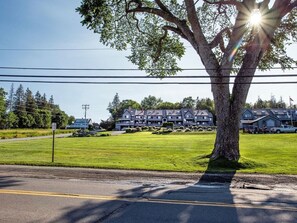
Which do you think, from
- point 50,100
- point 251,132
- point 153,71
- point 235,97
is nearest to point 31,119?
point 50,100

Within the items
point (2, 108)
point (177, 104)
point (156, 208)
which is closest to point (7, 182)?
point (156, 208)

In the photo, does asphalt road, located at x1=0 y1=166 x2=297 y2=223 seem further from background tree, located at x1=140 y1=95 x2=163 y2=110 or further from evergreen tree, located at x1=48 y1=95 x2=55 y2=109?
background tree, located at x1=140 y1=95 x2=163 y2=110

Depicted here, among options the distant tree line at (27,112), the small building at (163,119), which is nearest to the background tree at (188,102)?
the small building at (163,119)

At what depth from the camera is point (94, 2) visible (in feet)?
58.1

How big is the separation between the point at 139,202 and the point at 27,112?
418 ft

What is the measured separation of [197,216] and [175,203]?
44.2 inches

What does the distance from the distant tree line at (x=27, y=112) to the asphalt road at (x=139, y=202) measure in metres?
95.0

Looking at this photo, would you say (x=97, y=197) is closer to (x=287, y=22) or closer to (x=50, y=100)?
(x=287, y=22)

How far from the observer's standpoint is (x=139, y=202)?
23.2ft

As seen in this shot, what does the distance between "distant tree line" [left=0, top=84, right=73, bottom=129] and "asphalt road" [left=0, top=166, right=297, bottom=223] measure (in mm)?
95041

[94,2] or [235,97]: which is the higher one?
[94,2]

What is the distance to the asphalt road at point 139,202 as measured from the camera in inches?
231

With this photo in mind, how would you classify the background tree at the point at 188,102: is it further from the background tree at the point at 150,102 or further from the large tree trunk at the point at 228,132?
the large tree trunk at the point at 228,132

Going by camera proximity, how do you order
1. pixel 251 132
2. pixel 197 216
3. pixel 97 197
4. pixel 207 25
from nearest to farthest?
pixel 197 216, pixel 97 197, pixel 207 25, pixel 251 132
